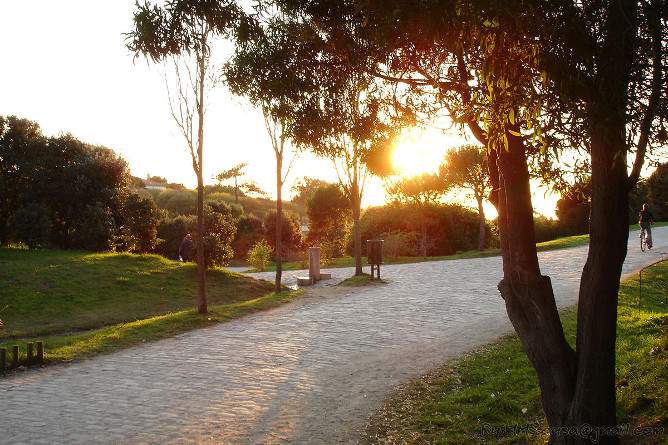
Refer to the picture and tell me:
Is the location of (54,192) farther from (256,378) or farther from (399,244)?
(256,378)

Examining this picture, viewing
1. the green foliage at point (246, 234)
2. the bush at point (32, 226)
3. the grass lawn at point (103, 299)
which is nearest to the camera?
the grass lawn at point (103, 299)

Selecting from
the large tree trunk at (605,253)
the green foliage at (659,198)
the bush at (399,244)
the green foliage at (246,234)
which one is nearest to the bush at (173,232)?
the green foliage at (246,234)

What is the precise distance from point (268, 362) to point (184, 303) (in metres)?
9.98

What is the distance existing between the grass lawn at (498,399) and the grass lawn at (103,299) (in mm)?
6217

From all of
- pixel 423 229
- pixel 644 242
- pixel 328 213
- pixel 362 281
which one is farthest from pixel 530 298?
pixel 328 213

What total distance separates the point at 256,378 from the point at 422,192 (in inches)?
1274

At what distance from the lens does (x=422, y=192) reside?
40.0 metres

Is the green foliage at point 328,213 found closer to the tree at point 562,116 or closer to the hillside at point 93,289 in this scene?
the hillside at point 93,289

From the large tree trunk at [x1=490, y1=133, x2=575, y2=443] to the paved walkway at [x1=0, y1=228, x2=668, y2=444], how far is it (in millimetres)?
2015

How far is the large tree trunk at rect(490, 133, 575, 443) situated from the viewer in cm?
566

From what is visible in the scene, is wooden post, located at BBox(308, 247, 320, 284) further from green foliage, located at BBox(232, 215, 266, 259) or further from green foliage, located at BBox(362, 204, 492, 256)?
green foliage, located at BBox(232, 215, 266, 259)

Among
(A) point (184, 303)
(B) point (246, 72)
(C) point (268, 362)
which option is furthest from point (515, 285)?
(A) point (184, 303)

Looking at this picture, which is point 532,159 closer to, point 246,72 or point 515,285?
point 515,285

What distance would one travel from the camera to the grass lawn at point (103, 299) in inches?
498
